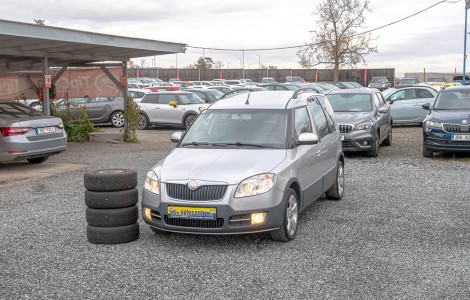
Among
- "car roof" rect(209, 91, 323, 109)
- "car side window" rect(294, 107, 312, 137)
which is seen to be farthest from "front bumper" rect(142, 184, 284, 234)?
"car roof" rect(209, 91, 323, 109)

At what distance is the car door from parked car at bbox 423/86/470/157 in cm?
610

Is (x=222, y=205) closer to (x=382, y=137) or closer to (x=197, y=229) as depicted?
(x=197, y=229)

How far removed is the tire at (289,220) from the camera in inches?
264

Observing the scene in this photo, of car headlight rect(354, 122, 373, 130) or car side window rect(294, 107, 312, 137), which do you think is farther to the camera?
car headlight rect(354, 122, 373, 130)

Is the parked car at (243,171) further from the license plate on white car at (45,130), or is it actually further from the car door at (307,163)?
the license plate on white car at (45,130)

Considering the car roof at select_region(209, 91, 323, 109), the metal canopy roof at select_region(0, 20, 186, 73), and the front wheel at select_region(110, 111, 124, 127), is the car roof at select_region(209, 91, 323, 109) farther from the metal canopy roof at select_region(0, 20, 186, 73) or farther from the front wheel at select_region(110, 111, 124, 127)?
the front wheel at select_region(110, 111, 124, 127)

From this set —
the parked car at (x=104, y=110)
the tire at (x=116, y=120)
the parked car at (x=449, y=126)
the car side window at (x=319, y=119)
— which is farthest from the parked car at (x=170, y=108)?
the car side window at (x=319, y=119)

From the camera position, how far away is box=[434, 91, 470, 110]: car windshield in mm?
14055

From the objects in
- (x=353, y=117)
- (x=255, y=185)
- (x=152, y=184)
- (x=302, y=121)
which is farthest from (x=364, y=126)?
(x=152, y=184)

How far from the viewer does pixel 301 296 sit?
5.20m

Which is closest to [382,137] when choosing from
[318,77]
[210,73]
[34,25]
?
[34,25]

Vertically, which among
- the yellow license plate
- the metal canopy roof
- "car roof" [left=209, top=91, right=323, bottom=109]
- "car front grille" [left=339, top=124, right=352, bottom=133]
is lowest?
the yellow license plate

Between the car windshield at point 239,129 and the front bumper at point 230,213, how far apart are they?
3.37 ft

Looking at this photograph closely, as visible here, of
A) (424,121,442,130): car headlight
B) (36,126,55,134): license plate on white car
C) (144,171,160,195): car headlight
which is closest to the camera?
(144,171,160,195): car headlight
